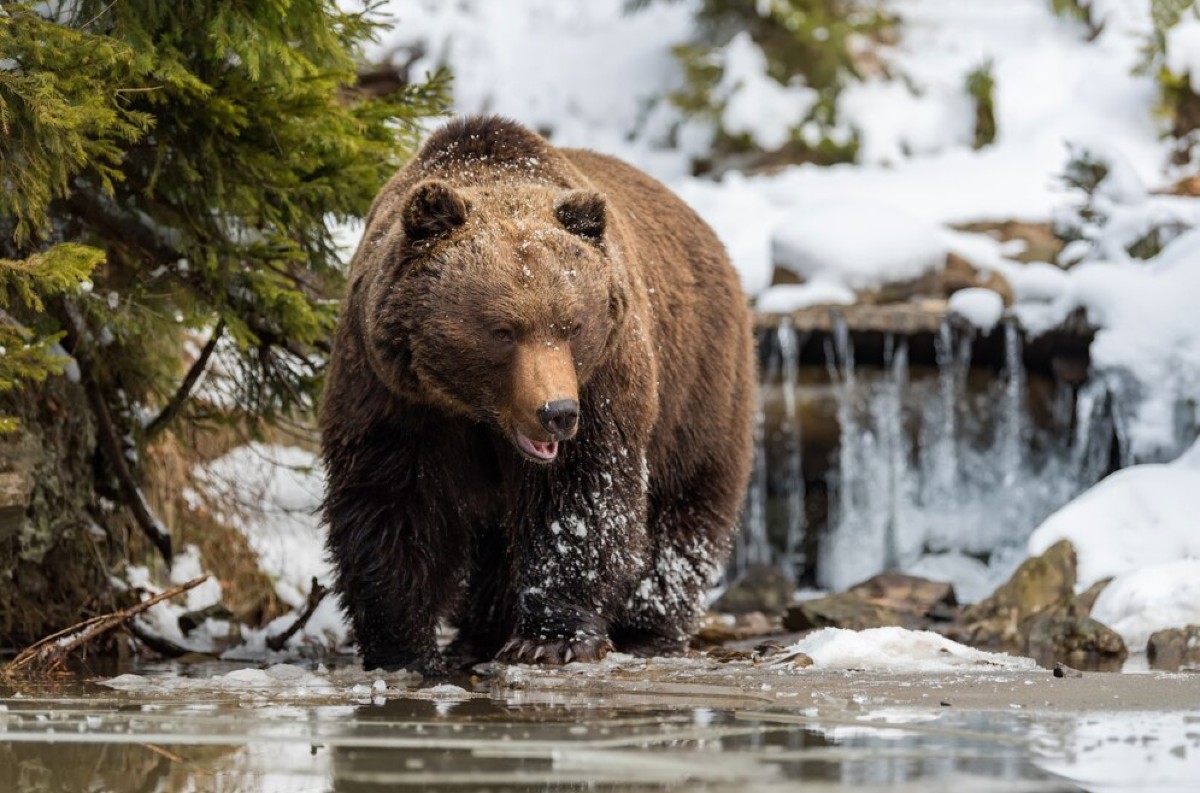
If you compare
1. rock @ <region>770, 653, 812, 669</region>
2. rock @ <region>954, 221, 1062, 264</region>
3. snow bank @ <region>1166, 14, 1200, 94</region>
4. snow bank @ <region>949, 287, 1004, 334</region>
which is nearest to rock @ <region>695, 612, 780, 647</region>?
rock @ <region>770, 653, 812, 669</region>

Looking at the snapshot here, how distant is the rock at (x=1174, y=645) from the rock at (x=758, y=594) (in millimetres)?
3523

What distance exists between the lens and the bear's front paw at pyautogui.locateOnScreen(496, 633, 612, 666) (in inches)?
235

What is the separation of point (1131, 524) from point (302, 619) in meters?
4.76

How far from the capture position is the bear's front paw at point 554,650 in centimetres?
596

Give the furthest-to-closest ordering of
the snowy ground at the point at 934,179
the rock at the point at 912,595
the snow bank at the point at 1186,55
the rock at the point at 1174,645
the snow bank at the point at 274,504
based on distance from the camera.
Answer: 1. the snow bank at the point at 1186,55
2. the rock at the point at 912,595
3. the snowy ground at the point at 934,179
4. the snow bank at the point at 274,504
5. the rock at the point at 1174,645

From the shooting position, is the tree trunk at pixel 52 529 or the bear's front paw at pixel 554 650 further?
the tree trunk at pixel 52 529

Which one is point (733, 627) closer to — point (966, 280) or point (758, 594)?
point (758, 594)

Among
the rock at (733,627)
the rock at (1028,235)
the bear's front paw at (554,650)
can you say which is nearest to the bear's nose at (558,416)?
the bear's front paw at (554,650)

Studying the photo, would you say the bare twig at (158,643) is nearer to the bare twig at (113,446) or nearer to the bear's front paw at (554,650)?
the bare twig at (113,446)

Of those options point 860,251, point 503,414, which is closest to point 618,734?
A: point 503,414

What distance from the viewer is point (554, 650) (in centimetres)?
598

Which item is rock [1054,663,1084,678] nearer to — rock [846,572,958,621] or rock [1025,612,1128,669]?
rock [1025,612,1128,669]

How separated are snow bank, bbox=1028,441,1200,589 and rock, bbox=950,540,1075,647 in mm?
89

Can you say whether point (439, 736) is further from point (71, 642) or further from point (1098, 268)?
point (1098, 268)
